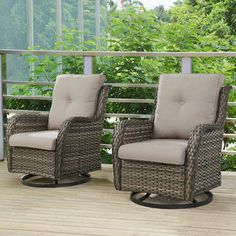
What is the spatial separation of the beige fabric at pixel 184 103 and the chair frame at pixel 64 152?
24.5 inches

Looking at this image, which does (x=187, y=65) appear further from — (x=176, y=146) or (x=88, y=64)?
(x=176, y=146)

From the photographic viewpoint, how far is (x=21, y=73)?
731cm

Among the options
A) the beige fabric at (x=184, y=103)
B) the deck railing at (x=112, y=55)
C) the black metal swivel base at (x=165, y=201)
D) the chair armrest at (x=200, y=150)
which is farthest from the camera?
the deck railing at (x=112, y=55)

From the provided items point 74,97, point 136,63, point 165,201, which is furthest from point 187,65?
point 165,201

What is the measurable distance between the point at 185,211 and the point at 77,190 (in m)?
1.00

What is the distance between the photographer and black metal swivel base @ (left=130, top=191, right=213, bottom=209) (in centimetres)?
369

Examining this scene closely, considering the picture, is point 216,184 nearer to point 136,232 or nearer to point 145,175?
point 145,175

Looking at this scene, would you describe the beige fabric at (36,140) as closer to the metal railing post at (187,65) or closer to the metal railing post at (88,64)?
the metal railing post at (88,64)

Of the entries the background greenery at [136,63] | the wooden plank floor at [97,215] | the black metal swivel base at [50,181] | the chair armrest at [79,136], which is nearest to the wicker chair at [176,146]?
the wooden plank floor at [97,215]

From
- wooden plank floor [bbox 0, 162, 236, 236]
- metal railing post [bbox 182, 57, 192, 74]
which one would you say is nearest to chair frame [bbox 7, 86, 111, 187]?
wooden plank floor [bbox 0, 162, 236, 236]

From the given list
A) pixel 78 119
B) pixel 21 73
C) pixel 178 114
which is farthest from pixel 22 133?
pixel 21 73

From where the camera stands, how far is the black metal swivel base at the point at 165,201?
12.1 feet

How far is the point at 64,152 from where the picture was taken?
14.0 feet

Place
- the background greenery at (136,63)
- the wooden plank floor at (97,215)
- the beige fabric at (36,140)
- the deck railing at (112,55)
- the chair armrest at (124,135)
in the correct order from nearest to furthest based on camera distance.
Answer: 1. the wooden plank floor at (97,215)
2. the chair armrest at (124,135)
3. the beige fabric at (36,140)
4. the deck railing at (112,55)
5. the background greenery at (136,63)
